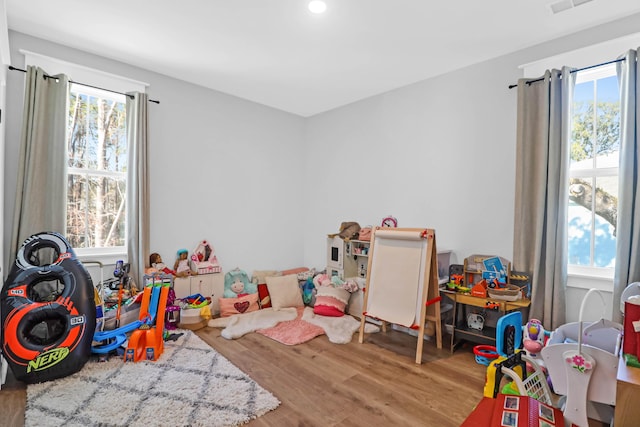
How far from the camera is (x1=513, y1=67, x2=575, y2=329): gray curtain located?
2.62 meters

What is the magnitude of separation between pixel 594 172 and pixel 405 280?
68.7 inches

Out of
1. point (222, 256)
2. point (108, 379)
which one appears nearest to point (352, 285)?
point (222, 256)

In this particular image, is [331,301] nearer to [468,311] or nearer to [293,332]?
[293,332]

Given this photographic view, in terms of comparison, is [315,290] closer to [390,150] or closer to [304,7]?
[390,150]

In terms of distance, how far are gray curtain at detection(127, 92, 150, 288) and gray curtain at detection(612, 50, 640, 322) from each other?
4003mm

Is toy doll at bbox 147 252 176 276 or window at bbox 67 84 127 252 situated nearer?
window at bbox 67 84 127 252

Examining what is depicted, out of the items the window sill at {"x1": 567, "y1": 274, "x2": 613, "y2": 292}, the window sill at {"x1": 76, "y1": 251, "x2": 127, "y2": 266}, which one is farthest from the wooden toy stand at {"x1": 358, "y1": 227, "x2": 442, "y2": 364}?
the window sill at {"x1": 76, "y1": 251, "x2": 127, "y2": 266}

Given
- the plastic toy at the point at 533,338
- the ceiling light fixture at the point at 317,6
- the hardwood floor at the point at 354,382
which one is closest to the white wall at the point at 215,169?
the hardwood floor at the point at 354,382

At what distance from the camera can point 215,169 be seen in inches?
162

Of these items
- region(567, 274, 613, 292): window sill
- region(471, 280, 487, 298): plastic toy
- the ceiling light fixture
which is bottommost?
region(471, 280, 487, 298): plastic toy

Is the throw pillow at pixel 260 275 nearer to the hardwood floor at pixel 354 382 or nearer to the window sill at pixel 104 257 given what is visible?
the hardwood floor at pixel 354 382

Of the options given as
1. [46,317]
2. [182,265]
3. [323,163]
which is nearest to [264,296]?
[182,265]

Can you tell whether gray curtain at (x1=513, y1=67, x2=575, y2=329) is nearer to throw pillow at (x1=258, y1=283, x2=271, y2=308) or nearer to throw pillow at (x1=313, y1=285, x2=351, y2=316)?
throw pillow at (x1=313, y1=285, x2=351, y2=316)

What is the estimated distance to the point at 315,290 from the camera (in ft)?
14.0
